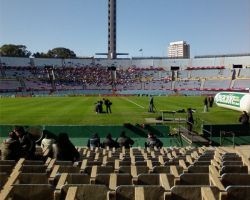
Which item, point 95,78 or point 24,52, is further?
point 24,52

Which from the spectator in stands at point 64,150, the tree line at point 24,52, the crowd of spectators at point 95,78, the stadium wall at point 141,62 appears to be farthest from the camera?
the tree line at point 24,52

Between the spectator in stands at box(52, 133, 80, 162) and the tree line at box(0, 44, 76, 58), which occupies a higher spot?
the tree line at box(0, 44, 76, 58)

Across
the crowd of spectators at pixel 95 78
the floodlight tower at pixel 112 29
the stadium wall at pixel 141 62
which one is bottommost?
the crowd of spectators at pixel 95 78

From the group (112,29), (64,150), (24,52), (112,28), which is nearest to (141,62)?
(112,28)

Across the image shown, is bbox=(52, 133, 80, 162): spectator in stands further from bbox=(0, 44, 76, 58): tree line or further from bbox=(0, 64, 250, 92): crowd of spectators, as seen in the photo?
bbox=(0, 44, 76, 58): tree line

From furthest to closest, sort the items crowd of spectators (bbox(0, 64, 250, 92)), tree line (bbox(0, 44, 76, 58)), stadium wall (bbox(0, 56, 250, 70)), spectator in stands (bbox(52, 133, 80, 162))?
tree line (bbox(0, 44, 76, 58)) → stadium wall (bbox(0, 56, 250, 70)) → crowd of spectators (bbox(0, 64, 250, 92)) → spectator in stands (bbox(52, 133, 80, 162))

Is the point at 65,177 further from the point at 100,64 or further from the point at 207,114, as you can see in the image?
the point at 100,64

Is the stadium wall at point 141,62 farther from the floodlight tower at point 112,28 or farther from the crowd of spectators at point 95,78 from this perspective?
the floodlight tower at point 112,28

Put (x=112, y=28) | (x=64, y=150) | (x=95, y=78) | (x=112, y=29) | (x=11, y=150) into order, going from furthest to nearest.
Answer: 1. (x=112, y=29)
2. (x=112, y=28)
3. (x=95, y=78)
4. (x=64, y=150)
5. (x=11, y=150)

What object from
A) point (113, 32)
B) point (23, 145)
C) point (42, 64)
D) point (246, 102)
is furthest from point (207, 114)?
point (113, 32)

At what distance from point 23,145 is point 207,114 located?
33.2 m

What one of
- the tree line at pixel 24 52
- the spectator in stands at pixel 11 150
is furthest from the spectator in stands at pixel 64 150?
the tree line at pixel 24 52

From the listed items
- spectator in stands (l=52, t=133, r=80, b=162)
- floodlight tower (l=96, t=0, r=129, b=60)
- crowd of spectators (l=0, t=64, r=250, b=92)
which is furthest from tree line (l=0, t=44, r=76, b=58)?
spectator in stands (l=52, t=133, r=80, b=162)

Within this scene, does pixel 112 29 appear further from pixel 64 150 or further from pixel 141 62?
pixel 64 150
